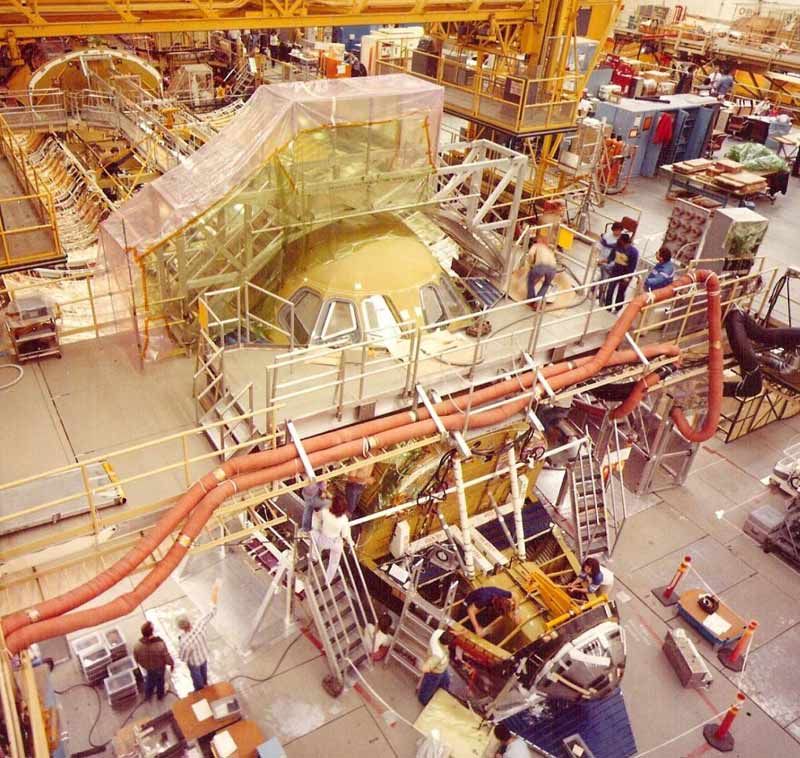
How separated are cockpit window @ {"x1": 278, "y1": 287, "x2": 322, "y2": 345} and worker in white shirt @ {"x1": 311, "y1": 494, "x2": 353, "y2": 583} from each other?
136 inches

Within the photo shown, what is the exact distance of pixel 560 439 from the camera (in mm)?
15586

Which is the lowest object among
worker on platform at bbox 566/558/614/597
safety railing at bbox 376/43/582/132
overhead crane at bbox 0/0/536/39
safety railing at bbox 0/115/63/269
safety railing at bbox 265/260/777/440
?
worker on platform at bbox 566/558/614/597

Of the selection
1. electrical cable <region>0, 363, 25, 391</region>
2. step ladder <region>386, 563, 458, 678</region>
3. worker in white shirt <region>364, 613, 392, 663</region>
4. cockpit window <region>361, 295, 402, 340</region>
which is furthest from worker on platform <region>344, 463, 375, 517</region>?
electrical cable <region>0, 363, 25, 391</region>

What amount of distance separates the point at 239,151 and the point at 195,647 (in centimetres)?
840

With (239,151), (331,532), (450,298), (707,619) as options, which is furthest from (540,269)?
(707,619)

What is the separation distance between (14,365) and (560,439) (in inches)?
429

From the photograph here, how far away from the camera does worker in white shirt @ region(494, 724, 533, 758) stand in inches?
437

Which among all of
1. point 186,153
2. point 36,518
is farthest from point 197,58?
point 36,518

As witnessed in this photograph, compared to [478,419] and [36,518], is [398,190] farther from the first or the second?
[36,518]

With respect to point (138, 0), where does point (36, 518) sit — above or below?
below

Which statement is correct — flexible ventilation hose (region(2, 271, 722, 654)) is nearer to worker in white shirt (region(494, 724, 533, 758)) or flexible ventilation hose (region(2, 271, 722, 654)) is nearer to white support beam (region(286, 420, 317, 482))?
white support beam (region(286, 420, 317, 482))

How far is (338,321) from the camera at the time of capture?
43.3ft

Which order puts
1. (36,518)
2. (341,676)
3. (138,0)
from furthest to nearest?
1. (138,0)
2. (341,676)
3. (36,518)

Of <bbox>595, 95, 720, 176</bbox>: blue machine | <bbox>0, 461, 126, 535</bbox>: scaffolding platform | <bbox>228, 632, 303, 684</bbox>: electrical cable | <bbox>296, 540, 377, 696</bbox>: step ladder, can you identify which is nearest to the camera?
<bbox>0, 461, 126, 535</bbox>: scaffolding platform
